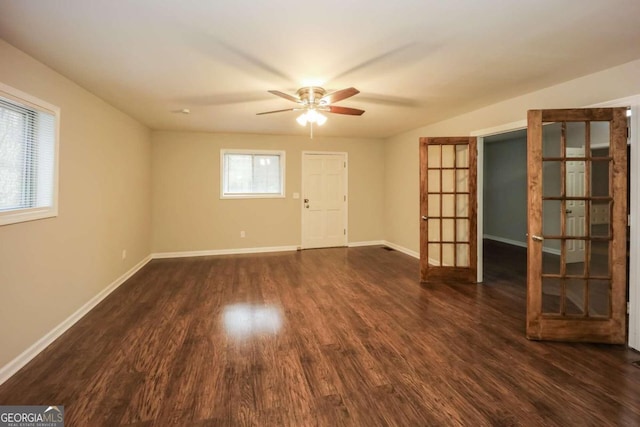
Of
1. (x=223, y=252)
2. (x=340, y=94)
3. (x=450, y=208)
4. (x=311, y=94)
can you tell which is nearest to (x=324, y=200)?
(x=223, y=252)

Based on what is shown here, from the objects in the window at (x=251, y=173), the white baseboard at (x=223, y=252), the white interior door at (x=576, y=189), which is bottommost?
the white baseboard at (x=223, y=252)

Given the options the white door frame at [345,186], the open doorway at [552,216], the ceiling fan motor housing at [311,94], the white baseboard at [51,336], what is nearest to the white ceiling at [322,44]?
the ceiling fan motor housing at [311,94]

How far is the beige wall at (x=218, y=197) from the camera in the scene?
18.4ft

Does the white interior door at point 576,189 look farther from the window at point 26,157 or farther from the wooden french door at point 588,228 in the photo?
the window at point 26,157

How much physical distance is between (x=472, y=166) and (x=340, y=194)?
2.92m

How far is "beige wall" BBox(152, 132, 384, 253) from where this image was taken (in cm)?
562

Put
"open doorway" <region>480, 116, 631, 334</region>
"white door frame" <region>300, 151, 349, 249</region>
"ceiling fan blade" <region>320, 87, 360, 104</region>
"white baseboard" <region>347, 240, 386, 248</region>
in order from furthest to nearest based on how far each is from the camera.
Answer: "white baseboard" <region>347, 240, 386, 248</region>, "white door frame" <region>300, 151, 349, 249</region>, "ceiling fan blade" <region>320, 87, 360, 104</region>, "open doorway" <region>480, 116, 631, 334</region>

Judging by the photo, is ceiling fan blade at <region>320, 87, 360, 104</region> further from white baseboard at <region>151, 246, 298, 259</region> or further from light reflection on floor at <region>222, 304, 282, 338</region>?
white baseboard at <region>151, 246, 298, 259</region>

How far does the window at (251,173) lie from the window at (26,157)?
325 centimetres

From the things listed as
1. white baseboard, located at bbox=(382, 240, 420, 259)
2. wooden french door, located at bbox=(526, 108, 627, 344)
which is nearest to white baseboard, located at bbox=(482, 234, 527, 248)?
white baseboard, located at bbox=(382, 240, 420, 259)

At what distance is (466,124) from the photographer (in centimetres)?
431

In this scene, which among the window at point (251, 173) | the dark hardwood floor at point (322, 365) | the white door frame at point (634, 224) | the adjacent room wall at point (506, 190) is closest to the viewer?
the dark hardwood floor at point (322, 365)

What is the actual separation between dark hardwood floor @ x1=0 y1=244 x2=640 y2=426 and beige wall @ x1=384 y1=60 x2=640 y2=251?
2.18m

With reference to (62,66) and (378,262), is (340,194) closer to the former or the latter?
(378,262)
